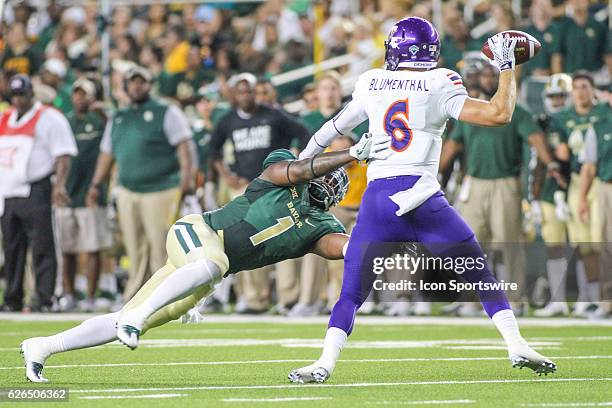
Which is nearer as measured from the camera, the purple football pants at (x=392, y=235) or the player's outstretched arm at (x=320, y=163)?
the player's outstretched arm at (x=320, y=163)

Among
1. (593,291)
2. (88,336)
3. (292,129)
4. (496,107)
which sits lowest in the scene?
(593,291)

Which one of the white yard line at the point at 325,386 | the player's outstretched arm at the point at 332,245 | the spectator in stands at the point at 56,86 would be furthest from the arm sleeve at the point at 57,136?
the white yard line at the point at 325,386

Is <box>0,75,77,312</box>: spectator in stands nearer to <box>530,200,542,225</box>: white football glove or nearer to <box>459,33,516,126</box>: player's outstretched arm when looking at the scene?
<box>530,200,542,225</box>: white football glove

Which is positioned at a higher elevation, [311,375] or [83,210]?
[83,210]

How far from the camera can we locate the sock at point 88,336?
7168 mm

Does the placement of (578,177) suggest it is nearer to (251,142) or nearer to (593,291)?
(593,291)

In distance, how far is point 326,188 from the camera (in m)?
7.53

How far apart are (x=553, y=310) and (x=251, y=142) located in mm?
3285

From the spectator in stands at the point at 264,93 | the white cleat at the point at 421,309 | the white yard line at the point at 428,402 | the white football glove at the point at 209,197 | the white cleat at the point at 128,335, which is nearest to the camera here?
the white yard line at the point at 428,402

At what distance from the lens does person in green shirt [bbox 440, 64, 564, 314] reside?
1269 cm

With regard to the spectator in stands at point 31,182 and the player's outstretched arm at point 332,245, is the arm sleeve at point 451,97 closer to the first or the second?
the player's outstretched arm at point 332,245

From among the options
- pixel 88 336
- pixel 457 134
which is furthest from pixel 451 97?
pixel 457 134

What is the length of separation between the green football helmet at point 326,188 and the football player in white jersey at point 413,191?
0.23 m

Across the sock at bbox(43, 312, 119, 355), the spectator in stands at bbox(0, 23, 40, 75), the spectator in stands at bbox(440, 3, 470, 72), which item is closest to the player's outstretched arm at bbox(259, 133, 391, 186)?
the sock at bbox(43, 312, 119, 355)
